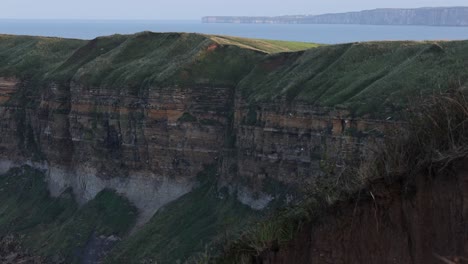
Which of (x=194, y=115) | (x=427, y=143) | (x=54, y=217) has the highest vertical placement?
(x=427, y=143)

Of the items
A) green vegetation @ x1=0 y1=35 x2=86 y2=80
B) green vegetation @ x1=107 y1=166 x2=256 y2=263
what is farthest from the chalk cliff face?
green vegetation @ x1=107 y1=166 x2=256 y2=263

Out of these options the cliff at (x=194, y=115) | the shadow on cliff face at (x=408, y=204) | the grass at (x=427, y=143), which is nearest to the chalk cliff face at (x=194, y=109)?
the cliff at (x=194, y=115)

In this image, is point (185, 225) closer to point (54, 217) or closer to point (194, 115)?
point (194, 115)

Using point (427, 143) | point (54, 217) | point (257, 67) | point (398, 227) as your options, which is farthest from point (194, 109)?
point (427, 143)

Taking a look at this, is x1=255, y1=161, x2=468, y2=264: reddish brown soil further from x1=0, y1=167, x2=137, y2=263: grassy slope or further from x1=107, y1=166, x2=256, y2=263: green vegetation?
x1=0, y1=167, x2=137, y2=263: grassy slope

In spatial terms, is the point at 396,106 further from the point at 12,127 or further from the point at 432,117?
the point at 12,127
